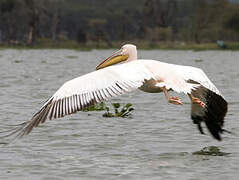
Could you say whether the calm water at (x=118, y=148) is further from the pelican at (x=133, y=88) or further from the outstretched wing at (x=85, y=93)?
the outstretched wing at (x=85, y=93)

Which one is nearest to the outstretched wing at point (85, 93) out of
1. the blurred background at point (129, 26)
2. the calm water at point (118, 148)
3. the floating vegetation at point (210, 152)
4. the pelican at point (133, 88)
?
the pelican at point (133, 88)

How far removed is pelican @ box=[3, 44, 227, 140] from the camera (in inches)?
274

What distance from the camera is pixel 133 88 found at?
23.0 feet

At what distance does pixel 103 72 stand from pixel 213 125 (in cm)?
178

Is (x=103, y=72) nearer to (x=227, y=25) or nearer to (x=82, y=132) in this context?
(x=82, y=132)

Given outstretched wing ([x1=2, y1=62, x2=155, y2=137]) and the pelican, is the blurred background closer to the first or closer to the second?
the pelican

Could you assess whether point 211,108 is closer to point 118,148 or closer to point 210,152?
point 210,152

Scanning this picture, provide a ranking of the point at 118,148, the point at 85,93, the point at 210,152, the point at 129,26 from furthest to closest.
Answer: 1. the point at 129,26
2. the point at 118,148
3. the point at 210,152
4. the point at 85,93

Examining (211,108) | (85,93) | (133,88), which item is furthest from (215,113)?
(85,93)

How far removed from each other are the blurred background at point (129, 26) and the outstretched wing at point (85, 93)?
181ft

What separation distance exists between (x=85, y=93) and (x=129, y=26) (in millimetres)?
131275

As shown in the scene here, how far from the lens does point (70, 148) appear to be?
8.16 m

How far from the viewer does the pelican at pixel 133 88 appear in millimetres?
6957

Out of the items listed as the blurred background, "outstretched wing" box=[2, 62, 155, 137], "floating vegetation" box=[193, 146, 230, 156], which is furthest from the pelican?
the blurred background
